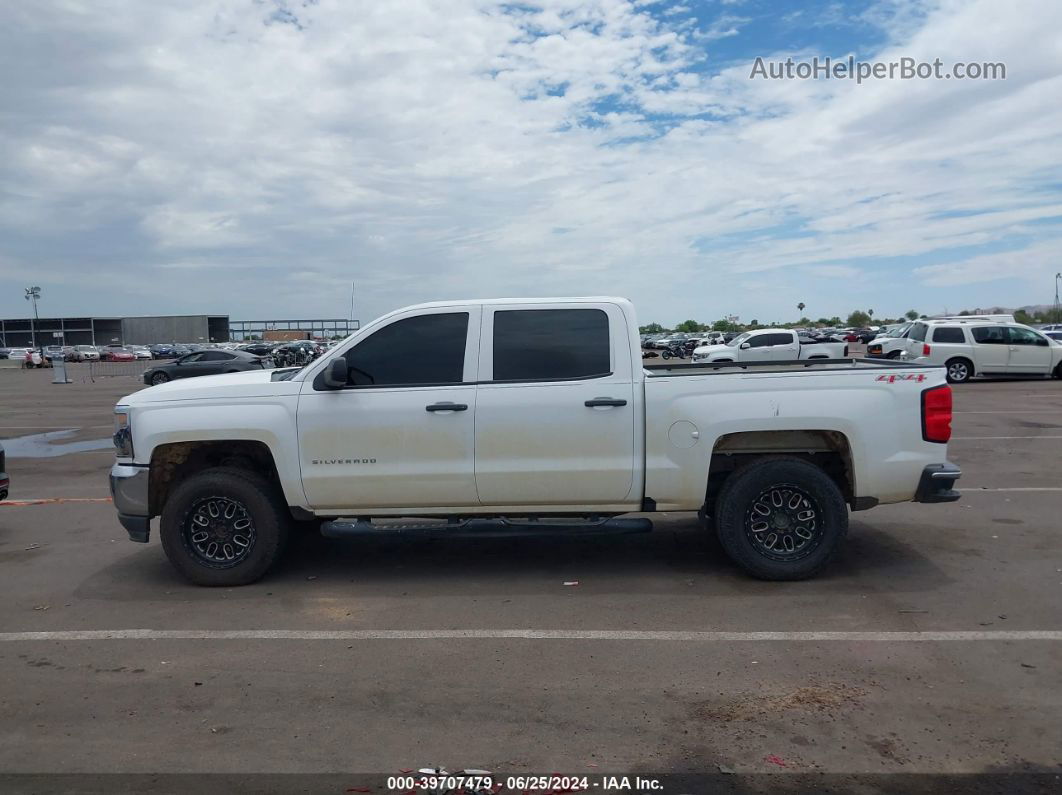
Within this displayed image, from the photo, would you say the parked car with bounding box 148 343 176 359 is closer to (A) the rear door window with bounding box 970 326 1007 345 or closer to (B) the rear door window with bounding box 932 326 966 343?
(B) the rear door window with bounding box 932 326 966 343

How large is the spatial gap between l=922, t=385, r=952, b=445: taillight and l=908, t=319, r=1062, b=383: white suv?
69.3 ft

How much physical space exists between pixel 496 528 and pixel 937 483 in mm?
3104

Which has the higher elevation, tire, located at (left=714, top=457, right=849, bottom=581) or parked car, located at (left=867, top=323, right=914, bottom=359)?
parked car, located at (left=867, top=323, right=914, bottom=359)

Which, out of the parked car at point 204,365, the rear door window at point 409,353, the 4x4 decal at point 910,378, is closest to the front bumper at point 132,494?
the rear door window at point 409,353

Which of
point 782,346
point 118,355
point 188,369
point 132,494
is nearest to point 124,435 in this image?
point 132,494

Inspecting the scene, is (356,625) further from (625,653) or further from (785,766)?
(785,766)

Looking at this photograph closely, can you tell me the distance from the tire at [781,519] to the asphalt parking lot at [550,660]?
0.19 meters

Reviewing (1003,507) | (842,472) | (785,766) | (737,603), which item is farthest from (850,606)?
(1003,507)

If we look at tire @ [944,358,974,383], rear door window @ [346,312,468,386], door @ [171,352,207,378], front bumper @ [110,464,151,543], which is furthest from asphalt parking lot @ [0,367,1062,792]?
door @ [171,352,207,378]

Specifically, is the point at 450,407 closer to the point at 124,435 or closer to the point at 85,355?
the point at 124,435

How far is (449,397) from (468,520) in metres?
0.92

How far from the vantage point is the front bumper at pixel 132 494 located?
6449 millimetres

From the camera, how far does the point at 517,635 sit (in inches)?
216

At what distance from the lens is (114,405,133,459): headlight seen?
21.2 feet
